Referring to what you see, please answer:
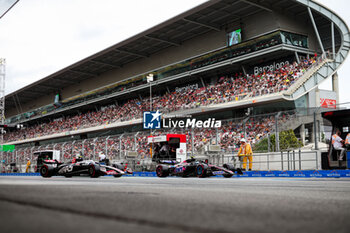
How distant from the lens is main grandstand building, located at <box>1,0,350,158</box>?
29.1 m

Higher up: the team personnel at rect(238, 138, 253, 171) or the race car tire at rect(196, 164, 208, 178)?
the team personnel at rect(238, 138, 253, 171)

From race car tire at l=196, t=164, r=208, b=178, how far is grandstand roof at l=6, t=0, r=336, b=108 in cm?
1752

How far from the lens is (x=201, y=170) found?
15750 mm

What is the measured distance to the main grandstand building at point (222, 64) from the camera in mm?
29125

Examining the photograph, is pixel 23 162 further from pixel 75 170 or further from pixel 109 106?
pixel 75 170

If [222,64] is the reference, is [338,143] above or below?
below

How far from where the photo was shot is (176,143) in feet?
78.6

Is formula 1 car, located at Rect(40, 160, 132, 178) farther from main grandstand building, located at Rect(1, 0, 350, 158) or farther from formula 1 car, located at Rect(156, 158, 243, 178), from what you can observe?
main grandstand building, located at Rect(1, 0, 350, 158)

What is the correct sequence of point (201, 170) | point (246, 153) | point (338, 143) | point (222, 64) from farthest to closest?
point (222, 64)
point (246, 153)
point (201, 170)
point (338, 143)

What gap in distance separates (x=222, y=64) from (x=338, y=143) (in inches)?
772

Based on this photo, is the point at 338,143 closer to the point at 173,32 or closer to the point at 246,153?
the point at 246,153

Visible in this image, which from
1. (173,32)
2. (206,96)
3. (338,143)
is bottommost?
(338,143)

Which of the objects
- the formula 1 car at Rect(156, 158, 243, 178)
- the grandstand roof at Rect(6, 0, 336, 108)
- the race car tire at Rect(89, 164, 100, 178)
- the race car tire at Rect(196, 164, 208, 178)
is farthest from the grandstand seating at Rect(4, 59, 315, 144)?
the race car tire at Rect(89, 164, 100, 178)

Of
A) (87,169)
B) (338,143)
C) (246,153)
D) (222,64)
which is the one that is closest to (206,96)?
(222,64)
